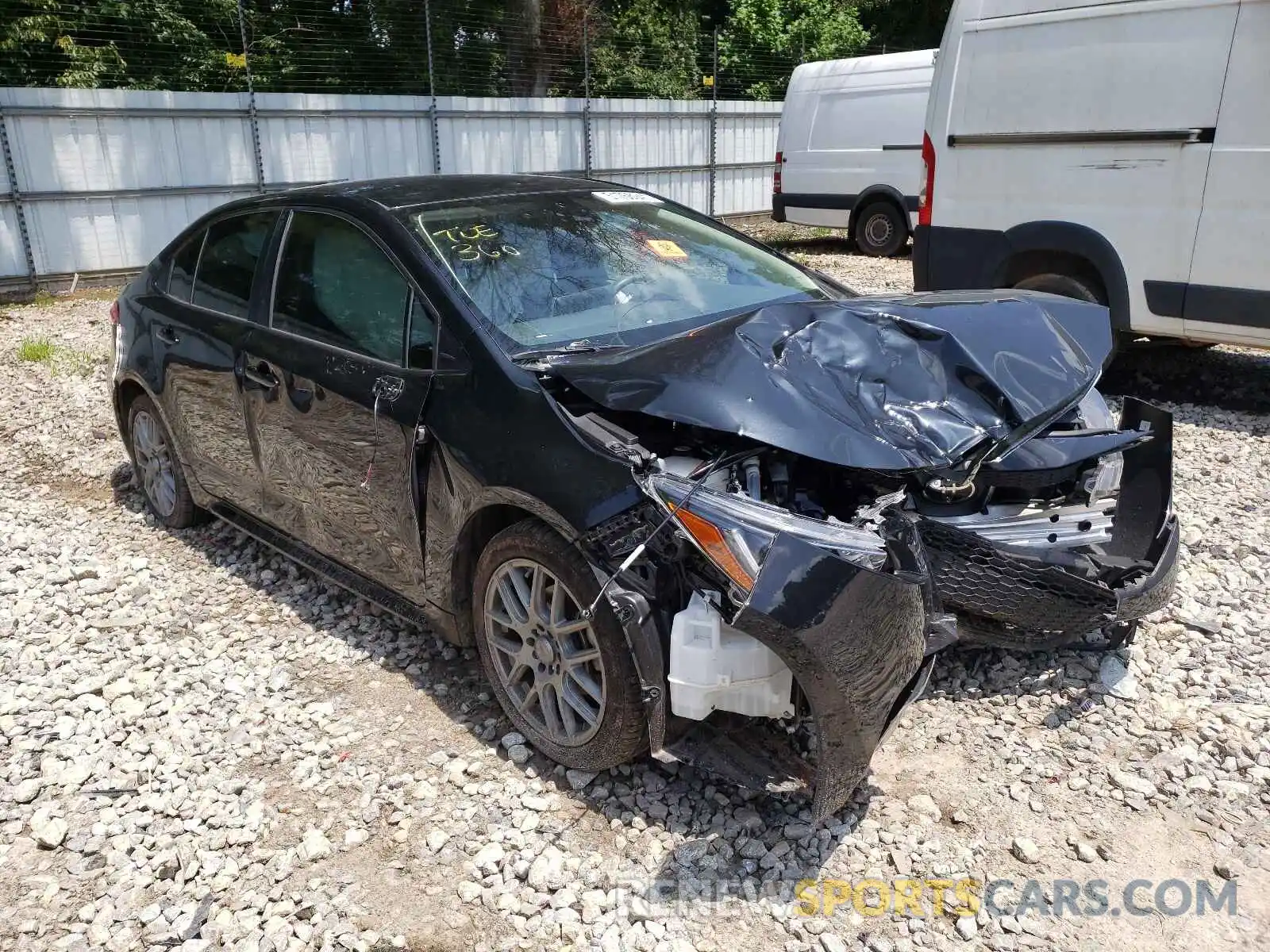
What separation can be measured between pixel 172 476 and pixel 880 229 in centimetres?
1120

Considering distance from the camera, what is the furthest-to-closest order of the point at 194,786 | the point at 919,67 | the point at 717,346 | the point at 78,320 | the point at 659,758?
1. the point at 919,67
2. the point at 78,320
3. the point at 194,786
4. the point at 717,346
5. the point at 659,758

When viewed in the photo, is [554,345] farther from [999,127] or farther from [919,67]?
[919,67]

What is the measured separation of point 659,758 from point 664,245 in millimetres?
2027

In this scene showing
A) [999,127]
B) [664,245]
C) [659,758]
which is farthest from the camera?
[999,127]

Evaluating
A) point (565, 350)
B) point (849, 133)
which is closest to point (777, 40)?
point (849, 133)

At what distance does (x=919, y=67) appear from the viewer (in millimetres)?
12844

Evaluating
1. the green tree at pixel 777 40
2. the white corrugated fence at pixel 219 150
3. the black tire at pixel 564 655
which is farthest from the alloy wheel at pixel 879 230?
the black tire at pixel 564 655

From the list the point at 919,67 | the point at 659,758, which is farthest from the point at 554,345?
the point at 919,67

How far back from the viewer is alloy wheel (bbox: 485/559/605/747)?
284cm

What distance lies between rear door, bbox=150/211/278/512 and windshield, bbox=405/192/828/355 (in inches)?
41.0

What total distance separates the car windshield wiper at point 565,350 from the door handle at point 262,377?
4.05 feet

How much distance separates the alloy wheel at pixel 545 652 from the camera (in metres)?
2.84

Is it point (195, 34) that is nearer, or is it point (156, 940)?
point (156, 940)

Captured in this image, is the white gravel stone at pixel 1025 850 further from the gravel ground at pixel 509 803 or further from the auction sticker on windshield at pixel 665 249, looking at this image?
the auction sticker on windshield at pixel 665 249
